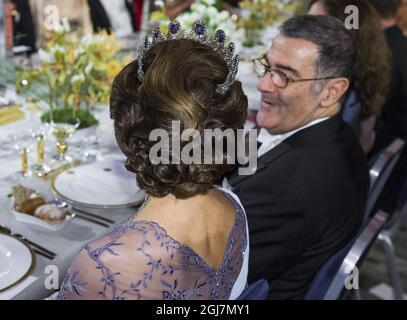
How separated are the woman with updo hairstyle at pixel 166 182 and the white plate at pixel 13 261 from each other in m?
0.18

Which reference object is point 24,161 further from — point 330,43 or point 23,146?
point 330,43

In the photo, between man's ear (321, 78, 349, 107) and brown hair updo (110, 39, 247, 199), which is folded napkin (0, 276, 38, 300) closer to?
brown hair updo (110, 39, 247, 199)

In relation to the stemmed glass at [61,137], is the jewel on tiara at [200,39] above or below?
above

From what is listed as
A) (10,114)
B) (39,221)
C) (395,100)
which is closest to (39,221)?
(39,221)

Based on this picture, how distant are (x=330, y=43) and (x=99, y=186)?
1022 mm

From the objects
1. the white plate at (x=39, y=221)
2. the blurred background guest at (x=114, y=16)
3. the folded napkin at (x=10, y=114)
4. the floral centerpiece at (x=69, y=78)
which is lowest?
the white plate at (x=39, y=221)

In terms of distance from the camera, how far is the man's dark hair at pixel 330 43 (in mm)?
1930

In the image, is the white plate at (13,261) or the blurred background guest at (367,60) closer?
the white plate at (13,261)

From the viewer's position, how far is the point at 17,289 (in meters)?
1.29

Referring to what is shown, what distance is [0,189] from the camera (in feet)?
5.84

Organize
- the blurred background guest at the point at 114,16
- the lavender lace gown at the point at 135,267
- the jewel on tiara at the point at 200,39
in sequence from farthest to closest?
the blurred background guest at the point at 114,16 → the jewel on tiara at the point at 200,39 → the lavender lace gown at the point at 135,267

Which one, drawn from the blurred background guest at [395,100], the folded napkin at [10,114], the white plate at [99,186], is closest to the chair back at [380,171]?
the blurred background guest at [395,100]

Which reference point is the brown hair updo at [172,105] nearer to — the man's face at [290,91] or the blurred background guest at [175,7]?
the man's face at [290,91]

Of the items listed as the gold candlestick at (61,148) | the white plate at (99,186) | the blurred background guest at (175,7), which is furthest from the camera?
the blurred background guest at (175,7)
